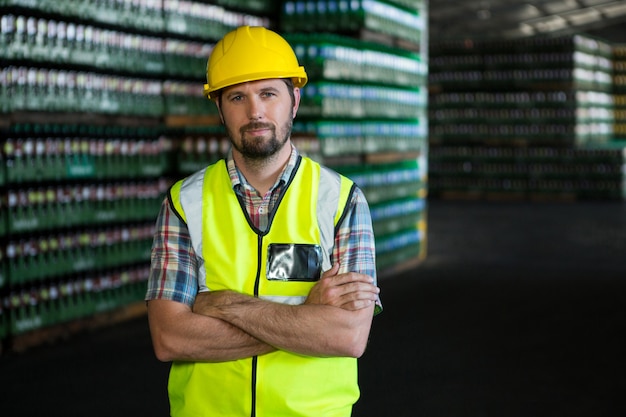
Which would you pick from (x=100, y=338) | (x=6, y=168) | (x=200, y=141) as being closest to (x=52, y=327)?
(x=100, y=338)

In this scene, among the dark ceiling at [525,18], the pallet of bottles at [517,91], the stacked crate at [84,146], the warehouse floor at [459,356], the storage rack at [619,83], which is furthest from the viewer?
the dark ceiling at [525,18]

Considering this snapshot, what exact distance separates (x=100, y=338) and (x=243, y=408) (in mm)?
5152

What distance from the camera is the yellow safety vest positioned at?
8.29 ft

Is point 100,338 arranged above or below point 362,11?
below

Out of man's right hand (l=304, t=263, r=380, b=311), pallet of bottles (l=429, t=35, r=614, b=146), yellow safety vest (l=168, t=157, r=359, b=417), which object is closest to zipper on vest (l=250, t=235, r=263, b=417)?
yellow safety vest (l=168, t=157, r=359, b=417)

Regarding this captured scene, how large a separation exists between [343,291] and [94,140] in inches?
218

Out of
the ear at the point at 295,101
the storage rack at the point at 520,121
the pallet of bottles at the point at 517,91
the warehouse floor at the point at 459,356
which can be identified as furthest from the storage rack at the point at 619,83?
the ear at the point at 295,101

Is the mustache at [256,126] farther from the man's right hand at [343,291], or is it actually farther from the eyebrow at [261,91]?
the man's right hand at [343,291]

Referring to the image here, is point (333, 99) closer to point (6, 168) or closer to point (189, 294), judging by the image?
point (6, 168)

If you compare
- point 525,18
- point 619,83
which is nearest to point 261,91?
point 619,83

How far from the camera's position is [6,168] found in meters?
6.90

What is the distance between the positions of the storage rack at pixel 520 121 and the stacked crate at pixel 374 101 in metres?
9.86

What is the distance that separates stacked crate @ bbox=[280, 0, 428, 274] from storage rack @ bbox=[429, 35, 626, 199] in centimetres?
986

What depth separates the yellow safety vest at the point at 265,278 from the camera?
2.53 m
